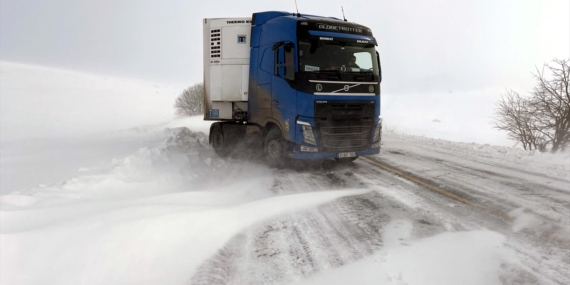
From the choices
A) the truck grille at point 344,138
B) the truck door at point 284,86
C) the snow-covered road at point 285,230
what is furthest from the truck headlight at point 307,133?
the snow-covered road at point 285,230

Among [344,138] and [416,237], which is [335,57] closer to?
[344,138]

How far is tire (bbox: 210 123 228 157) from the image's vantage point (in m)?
9.37

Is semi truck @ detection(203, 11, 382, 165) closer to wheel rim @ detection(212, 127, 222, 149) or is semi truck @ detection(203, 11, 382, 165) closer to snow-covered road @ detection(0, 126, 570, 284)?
snow-covered road @ detection(0, 126, 570, 284)

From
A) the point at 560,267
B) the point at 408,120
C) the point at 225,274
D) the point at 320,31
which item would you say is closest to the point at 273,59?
the point at 320,31

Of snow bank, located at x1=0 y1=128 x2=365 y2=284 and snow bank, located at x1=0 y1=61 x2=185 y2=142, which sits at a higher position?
snow bank, located at x1=0 y1=61 x2=185 y2=142

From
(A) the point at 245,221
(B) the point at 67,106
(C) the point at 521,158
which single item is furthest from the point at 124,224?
(B) the point at 67,106

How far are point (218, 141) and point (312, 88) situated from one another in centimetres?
389

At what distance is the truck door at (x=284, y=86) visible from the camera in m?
6.98

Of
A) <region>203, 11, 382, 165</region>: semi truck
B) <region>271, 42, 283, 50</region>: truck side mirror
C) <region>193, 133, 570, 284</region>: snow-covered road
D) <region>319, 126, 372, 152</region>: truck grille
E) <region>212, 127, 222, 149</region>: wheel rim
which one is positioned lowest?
<region>193, 133, 570, 284</region>: snow-covered road

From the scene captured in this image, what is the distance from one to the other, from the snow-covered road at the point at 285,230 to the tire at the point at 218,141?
9.29 feet

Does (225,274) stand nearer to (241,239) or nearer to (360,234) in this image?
(241,239)

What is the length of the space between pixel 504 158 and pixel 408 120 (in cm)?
2681

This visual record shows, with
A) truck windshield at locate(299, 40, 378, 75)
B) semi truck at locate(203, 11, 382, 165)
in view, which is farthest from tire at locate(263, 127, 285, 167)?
truck windshield at locate(299, 40, 378, 75)

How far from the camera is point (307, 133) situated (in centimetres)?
693
